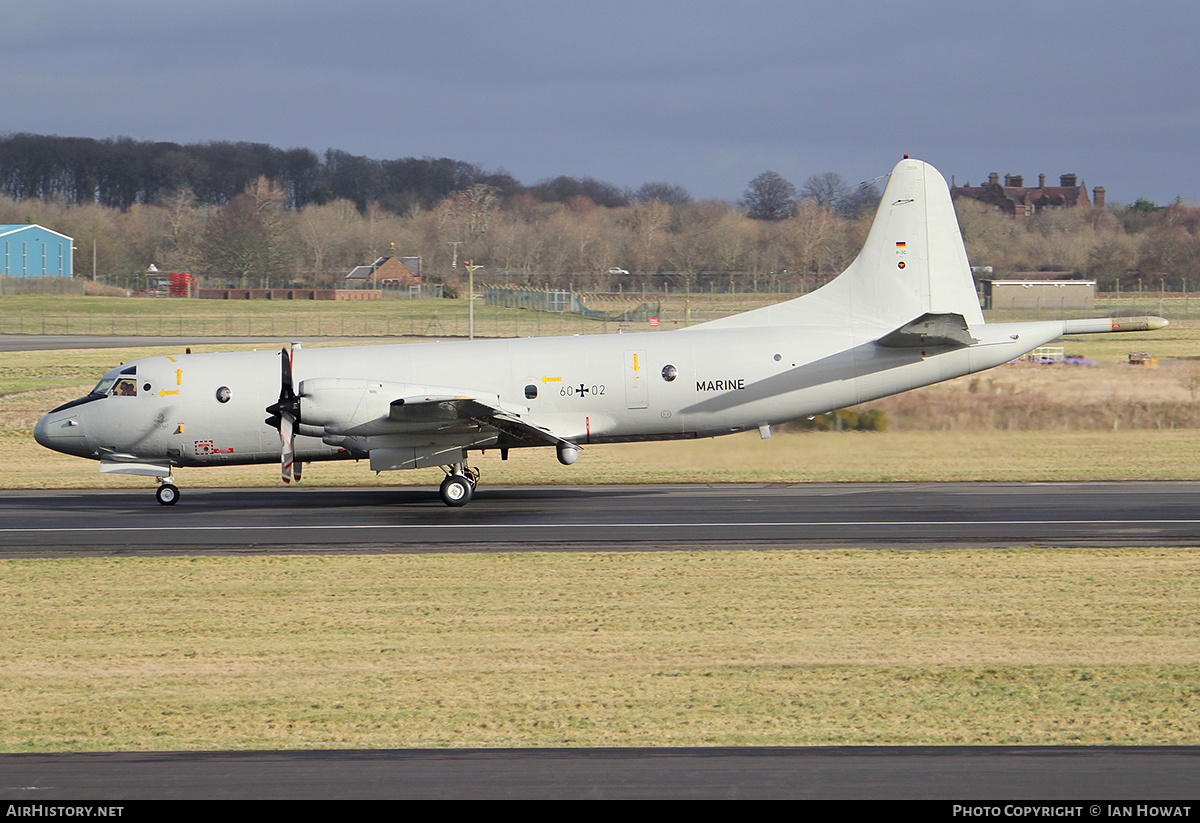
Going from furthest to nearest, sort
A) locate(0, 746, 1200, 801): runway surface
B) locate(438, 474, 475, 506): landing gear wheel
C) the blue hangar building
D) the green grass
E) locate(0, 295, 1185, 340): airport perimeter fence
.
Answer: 1. the blue hangar building
2. locate(0, 295, 1185, 340): airport perimeter fence
3. locate(438, 474, 475, 506): landing gear wheel
4. the green grass
5. locate(0, 746, 1200, 801): runway surface

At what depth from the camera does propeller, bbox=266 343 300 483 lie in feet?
77.9

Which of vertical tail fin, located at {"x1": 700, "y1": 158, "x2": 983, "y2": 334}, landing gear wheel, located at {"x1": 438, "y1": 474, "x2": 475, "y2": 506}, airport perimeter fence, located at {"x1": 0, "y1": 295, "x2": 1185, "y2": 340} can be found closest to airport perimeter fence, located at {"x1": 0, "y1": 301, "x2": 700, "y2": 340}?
airport perimeter fence, located at {"x1": 0, "y1": 295, "x2": 1185, "y2": 340}

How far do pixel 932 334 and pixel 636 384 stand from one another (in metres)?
6.75

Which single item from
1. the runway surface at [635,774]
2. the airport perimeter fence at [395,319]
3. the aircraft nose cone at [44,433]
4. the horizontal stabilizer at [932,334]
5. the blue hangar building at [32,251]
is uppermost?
the blue hangar building at [32,251]

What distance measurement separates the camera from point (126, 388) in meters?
25.7

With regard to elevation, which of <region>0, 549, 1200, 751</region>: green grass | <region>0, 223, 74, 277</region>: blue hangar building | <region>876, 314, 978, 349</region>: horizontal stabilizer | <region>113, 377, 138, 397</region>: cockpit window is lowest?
<region>0, 549, 1200, 751</region>: green grass

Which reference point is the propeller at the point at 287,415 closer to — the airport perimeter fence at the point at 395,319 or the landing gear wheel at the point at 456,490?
the landing gear wheel at the point at 456,490

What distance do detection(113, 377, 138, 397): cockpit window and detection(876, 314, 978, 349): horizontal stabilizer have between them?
17154 mm

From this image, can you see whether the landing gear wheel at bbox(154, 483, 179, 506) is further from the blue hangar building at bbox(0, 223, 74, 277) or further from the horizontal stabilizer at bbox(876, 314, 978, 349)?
the blue hangar building at bbox(0, 223, 74, 277)

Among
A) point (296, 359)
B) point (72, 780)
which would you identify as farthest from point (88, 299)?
point (72, 780)

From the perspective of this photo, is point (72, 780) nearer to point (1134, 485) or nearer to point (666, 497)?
point (666, 497)

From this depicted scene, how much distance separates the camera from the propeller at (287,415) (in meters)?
23.8

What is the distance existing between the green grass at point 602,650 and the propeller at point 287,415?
5.08 metres

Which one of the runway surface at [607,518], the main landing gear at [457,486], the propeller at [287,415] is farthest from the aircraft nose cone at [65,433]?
the main landing gear at [457,486]
